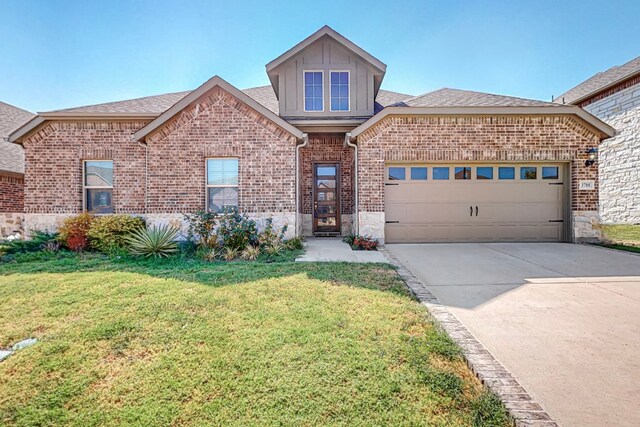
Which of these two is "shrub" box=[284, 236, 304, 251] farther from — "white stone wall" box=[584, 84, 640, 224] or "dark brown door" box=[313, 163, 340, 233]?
"white stone wall" box=[584, 84, 640, 224]

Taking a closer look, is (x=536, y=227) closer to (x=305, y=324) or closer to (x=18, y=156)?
(x=305, y=324)

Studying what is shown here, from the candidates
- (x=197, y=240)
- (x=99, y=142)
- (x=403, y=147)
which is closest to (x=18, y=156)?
(x=99, y=142)

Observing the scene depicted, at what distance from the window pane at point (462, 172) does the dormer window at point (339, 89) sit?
471cm

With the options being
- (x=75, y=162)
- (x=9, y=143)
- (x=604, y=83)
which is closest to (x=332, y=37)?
(x=75, y=162)

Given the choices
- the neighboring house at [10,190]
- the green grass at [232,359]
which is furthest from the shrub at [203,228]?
the neighboring house at [10,190]

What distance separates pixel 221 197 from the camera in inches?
332

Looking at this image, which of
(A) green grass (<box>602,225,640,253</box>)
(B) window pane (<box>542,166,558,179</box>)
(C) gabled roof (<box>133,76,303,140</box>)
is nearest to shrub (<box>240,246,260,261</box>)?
(C) gabled roof (<box>133,76,303,140</box>)

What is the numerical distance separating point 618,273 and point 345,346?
6005mm

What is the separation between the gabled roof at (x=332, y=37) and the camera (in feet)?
31.7

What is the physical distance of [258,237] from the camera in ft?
24.3

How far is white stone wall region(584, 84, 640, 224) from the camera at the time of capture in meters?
11.4

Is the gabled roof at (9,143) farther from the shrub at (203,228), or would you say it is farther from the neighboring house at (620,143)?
the neighboring house at (620,143)

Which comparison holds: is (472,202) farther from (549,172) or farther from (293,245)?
(293,245)

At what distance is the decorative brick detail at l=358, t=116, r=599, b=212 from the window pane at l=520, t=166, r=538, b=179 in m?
0.33
